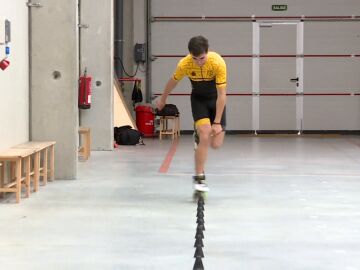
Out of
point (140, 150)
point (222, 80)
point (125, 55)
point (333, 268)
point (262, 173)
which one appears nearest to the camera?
point (333, 268)

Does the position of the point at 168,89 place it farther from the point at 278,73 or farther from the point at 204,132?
the point at 278,73

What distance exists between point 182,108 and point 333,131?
13.4 feet

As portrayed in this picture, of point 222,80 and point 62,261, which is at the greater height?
point 222,80

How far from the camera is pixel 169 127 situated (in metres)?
17.2

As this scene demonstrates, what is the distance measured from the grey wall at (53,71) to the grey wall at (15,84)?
13 centimetres

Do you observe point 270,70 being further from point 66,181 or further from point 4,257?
point 4,257

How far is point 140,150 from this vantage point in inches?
504

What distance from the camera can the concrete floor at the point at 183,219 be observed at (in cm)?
461

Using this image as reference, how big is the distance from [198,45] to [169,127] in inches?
423

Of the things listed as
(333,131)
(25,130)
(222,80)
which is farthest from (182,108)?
(222,80)

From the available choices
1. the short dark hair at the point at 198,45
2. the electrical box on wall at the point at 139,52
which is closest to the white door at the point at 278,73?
the electrical box on wall at the point at 139,52

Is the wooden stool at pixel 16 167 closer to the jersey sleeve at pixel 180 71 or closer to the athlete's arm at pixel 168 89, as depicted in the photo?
the athlete's arm at pixel 168 89

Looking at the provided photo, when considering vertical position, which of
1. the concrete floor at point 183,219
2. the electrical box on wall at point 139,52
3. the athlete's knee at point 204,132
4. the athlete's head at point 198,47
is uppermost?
the electrical box on wall at point 139,52

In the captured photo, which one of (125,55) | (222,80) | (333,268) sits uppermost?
(125,55)
